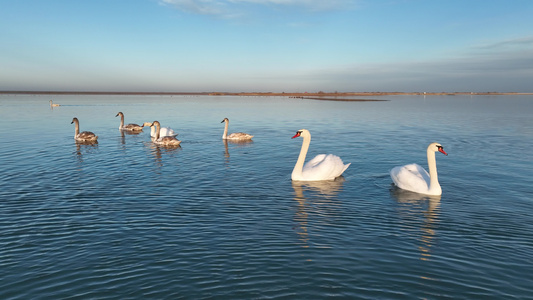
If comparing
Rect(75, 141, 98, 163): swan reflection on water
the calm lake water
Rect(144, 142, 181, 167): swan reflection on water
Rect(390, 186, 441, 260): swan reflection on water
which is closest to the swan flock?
Rect(390, 186, 441, 260): swan reflection on water

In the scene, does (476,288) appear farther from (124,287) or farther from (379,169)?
(379,169)

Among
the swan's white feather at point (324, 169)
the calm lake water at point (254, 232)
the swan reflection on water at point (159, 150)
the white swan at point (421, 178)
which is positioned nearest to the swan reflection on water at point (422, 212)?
the calm lake water at point (254, 232)

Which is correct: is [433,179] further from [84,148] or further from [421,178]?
[84,148]

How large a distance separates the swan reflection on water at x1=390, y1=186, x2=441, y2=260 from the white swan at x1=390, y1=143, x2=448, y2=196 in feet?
0.53

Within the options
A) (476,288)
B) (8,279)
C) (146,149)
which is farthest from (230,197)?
(146,149)

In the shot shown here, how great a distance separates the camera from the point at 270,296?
6.23 meters

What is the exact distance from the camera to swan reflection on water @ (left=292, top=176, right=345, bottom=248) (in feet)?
31.1

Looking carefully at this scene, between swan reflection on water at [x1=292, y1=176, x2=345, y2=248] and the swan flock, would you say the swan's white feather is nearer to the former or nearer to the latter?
the swan flock

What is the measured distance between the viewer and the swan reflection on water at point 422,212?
8508 mm

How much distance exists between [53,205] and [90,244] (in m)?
3.45

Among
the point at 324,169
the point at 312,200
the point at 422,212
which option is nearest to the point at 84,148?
the point at 324,169

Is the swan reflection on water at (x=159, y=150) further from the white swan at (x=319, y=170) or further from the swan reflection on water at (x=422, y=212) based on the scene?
the swan reflection on water at (x=422, y=212)

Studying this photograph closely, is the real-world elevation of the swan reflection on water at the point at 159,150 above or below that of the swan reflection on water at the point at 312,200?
above

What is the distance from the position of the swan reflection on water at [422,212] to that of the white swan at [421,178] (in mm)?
162
